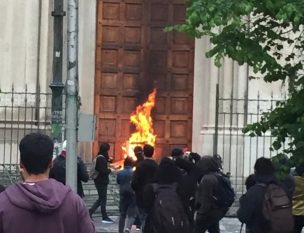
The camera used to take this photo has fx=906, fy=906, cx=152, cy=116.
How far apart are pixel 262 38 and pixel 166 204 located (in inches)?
116

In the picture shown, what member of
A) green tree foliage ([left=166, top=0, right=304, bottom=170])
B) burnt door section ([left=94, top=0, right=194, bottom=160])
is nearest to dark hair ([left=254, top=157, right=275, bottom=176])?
green tree foliage ([left=166, top=0, right=304, bottom=170])

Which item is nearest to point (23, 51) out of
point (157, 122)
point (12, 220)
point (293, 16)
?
point (157, 122)

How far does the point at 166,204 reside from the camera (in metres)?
11.0

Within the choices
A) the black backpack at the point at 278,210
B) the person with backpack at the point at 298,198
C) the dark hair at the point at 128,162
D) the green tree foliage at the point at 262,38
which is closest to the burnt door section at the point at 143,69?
the dark hair at the point at 128,162

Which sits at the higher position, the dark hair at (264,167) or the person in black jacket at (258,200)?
the dark hair at (264,167)

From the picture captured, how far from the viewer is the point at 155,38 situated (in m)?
24.4

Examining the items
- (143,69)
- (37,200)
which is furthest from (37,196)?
(143,69)

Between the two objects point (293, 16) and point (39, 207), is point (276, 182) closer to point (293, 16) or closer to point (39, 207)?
point (293, 16)

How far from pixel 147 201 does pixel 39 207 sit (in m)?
6.33

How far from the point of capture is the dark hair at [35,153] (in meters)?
4.93

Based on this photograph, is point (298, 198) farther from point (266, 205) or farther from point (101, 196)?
point (101, 196)

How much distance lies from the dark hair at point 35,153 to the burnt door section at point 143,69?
19.0m

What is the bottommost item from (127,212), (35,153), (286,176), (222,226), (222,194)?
(222,226)

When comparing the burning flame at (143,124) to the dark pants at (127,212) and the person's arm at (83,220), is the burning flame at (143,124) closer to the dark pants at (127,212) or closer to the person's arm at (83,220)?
the dark pants at (127,212)
